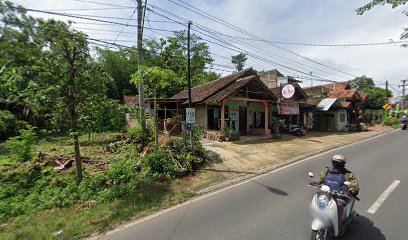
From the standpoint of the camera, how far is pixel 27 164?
7.81m

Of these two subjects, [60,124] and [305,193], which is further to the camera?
[60,124]

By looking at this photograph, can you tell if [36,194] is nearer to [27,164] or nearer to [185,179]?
[27,164]

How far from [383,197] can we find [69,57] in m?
9.25

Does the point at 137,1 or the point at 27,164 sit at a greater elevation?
the point at 137,1

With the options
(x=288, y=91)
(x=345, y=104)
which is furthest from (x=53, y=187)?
(x=345, y=104)

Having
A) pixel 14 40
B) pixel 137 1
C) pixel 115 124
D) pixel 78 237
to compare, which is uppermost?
pixel 14 40

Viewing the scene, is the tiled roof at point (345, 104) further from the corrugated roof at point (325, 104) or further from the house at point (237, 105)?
the house at point (237, 105)

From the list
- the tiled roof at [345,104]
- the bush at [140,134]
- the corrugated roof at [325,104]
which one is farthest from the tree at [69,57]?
the tiled roof at [345,104]

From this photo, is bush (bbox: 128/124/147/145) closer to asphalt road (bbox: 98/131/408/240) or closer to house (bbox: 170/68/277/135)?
asphalt road (bbox: 98/131/408/240)

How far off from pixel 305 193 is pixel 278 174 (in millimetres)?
1973

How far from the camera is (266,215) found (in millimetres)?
4613

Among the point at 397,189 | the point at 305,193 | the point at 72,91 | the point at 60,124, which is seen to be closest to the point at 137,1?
the point at 72,91

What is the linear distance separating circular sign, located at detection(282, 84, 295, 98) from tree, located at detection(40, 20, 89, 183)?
15083 mm

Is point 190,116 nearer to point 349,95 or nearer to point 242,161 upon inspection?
point 242,161
